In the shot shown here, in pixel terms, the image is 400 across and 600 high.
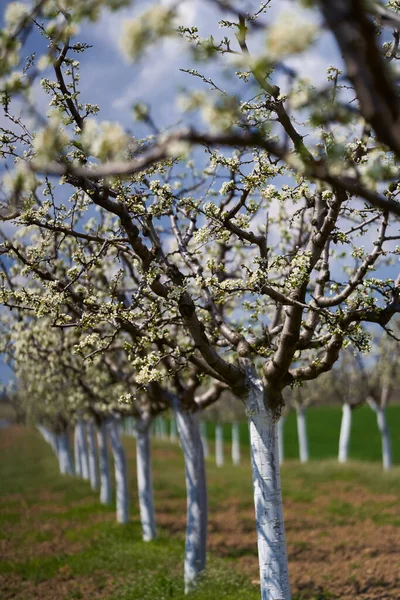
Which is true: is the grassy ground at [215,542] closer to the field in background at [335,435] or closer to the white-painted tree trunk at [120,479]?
the white-painted tree trunk at [120,479]

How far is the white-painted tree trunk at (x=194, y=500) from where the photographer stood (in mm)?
13320

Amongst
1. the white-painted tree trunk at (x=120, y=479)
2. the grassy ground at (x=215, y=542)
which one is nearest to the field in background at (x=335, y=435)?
the grassy ground at (x=215, y=542)

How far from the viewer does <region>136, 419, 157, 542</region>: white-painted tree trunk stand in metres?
18.5

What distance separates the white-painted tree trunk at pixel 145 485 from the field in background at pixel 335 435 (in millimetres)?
32426

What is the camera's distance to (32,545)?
19.2 m

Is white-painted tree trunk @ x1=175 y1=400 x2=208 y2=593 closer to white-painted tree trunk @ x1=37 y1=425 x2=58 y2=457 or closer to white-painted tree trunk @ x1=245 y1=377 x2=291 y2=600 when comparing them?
white-painted tree trunk @ x1=245 y1=377 x2=291 y2=600

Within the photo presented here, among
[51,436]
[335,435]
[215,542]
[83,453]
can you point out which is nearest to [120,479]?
[215,542]

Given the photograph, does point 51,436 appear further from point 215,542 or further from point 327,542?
point 327,542

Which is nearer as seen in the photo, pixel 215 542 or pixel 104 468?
pixel 215 542

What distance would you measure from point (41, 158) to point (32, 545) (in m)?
17.9

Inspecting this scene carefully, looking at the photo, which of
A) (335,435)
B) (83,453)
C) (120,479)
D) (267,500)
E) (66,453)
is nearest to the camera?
(267,500)

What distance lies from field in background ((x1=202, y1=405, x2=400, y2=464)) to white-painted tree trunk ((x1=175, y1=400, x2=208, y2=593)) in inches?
1457

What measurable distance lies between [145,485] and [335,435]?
57500mm

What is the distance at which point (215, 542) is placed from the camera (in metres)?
19.0
